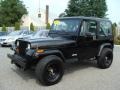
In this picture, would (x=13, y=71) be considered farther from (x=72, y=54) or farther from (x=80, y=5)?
(x=80, y=5)

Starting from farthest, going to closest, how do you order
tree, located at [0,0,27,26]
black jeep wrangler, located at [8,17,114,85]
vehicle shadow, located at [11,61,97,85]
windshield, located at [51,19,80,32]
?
tree, located at [0,0,27,26], windshield, located at [51,19,80,32], vehicle shadow, located at [11,61,97,85], black jeep wrangler, located at [8,17,114,85]

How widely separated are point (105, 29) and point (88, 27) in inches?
45.8

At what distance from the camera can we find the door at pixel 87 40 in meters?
7.33

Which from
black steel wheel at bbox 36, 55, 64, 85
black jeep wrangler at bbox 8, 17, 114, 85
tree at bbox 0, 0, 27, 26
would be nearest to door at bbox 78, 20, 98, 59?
black jeep wrangler at bbox 8, 17, 114, 85

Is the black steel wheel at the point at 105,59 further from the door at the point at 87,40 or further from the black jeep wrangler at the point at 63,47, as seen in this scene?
the door at the point at 87,40

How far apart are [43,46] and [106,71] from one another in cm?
294

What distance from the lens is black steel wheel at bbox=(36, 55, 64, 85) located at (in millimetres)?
6191

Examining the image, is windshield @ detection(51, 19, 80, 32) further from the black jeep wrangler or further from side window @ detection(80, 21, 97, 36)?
side window @ detection(80, 21, 97, 36)

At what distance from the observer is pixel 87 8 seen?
42.7 m

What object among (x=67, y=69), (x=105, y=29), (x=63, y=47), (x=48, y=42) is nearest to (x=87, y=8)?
(x=105, y=29)

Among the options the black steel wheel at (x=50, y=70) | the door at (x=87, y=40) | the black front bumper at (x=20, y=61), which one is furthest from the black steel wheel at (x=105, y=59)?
the black front bumper at (x=20, y=61)

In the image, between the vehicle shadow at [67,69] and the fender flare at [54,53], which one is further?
the vehicle shadow at [67,69]

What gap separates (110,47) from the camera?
8805 mm

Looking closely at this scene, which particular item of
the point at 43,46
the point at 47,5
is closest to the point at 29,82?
the point at 43,46
